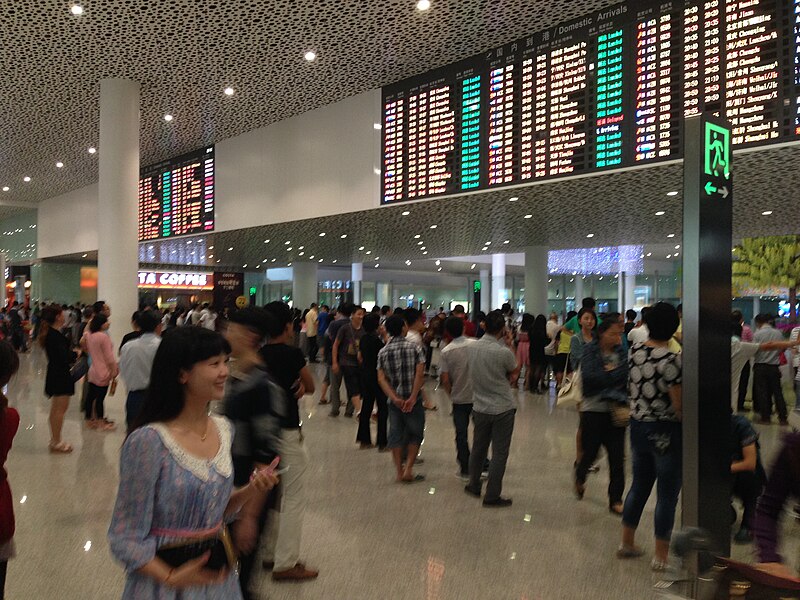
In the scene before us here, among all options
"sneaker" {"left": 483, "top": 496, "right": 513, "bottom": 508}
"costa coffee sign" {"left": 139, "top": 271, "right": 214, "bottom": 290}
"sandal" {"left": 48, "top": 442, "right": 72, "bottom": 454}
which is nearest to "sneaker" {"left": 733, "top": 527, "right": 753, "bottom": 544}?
"sneaker" {"left": 483, "top": 496, "right": 513, "bottom": 508}

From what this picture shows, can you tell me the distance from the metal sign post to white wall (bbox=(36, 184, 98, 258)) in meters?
19.1

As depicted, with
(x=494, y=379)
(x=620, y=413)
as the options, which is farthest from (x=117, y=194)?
(x=620, y=413)

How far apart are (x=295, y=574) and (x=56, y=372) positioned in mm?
4558

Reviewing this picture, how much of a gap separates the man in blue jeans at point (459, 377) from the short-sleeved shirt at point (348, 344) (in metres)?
2.52

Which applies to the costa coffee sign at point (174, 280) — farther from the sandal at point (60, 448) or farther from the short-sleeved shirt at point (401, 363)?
the short-sleeved shirt at point (401, 363)

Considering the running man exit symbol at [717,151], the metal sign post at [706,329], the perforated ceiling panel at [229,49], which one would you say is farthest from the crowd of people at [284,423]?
the perforated ceiling panel at [229,49]

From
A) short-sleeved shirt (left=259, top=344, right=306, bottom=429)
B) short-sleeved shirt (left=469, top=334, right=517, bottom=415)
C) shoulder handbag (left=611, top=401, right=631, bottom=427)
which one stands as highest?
short-sleeved shirt (left=259, top=344, right=306, bottom=429)

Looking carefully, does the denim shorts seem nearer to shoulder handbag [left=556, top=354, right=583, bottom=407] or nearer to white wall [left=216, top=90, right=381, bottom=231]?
shoulder handbag [left=556, top=354, right=583, bottom=407]

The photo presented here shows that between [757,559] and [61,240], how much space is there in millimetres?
22926

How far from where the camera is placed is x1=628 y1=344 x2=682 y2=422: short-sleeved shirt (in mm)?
3830

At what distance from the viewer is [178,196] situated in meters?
15.0

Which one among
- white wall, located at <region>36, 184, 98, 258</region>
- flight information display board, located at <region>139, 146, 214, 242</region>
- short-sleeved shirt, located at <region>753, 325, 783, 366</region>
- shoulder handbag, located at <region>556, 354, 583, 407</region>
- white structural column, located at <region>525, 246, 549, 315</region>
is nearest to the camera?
shoulder handbag, located at <region>556, 354, 583, 407</region>

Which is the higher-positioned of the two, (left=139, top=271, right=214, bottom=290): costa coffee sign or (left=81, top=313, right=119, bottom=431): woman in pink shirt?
(left=139, top=271, right=214, bottom=290): costa coffee sign

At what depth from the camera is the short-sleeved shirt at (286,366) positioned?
3666 millimetres
